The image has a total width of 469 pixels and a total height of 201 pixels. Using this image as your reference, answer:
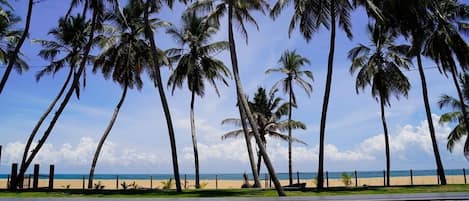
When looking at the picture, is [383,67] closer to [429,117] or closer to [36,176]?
[429,117]

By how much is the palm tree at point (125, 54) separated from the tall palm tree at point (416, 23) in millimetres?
14679

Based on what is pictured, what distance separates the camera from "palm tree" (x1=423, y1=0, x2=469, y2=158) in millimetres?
22625

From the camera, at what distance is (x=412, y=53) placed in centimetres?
2452

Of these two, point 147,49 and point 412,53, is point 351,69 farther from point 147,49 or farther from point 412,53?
point 147,49

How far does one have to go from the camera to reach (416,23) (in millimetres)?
22938

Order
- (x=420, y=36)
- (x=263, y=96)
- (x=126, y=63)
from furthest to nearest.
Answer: (x=263, y=96)
(x=126, y=63)
(x=420, y=36)

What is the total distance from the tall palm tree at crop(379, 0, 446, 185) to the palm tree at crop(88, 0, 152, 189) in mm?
14679

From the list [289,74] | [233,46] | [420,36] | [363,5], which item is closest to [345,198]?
[233,46]

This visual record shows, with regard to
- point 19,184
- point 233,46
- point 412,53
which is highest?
point 412,53

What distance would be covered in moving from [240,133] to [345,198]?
26457mm

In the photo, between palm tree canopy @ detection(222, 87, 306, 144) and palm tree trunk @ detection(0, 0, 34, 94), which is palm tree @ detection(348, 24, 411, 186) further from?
palm tree trunk @ detection(0, 0, 34, 94)

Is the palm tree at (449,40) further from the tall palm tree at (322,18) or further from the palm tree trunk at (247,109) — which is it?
the palm tree trunk at (247,109)

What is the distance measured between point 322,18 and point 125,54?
1276 cm

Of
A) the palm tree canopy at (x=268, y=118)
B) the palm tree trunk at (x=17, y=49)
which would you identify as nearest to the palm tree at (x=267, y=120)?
the palm tree canopy at (x=268, y=118)
